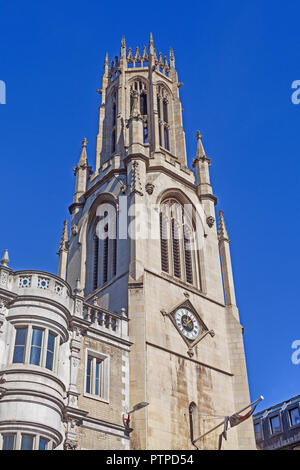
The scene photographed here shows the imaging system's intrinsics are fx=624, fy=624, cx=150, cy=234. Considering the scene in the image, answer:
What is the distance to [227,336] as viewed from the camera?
43406 millimetres

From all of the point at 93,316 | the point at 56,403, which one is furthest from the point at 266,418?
the point at 56,403

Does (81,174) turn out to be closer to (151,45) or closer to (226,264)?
(226,264)

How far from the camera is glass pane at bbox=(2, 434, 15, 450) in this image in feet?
89.1

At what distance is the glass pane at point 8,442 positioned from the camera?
2716 centimetres

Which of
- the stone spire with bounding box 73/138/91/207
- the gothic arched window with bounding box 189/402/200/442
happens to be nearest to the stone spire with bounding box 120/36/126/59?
the stone spire with bounding box 73/138/91/207

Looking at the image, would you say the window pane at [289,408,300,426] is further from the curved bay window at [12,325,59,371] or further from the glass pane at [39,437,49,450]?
the glass pane at [39,437,49,450]

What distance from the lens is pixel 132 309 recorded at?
38438 millimetres

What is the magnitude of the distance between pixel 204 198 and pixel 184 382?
57.3ft

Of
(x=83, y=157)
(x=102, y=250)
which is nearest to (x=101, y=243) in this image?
(x=102, y=250)

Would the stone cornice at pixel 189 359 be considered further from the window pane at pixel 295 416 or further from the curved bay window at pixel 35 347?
the window pane at pixel 295 416

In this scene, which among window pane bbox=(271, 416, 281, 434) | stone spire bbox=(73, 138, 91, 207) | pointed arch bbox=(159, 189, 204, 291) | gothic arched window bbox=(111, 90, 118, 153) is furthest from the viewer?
window pane bbox=(271, 416, 281, 434)

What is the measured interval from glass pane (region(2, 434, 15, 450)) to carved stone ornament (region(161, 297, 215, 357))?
1453cm
